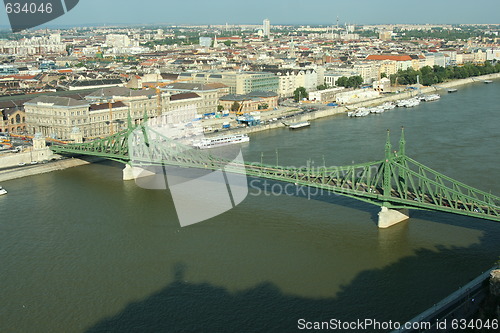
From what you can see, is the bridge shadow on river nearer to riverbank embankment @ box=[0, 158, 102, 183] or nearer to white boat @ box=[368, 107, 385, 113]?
riverbank embankment @ box=[0, 158, 102, 183]

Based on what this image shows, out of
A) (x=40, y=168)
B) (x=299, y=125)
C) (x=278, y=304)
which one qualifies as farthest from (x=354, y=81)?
(x=278, y=304)

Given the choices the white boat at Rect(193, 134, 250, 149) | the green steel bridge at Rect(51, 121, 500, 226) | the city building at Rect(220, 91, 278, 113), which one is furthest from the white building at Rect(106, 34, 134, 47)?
the green steel bridge at Rect(51, 121, 500, 226)

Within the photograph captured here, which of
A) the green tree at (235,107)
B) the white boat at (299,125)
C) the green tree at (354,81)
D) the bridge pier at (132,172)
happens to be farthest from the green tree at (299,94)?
the bridge pier at (132,172)

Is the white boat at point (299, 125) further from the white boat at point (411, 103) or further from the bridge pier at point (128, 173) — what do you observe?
the bridge pier at point (128, 173)

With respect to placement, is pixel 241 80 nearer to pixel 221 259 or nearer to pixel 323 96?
pixel 323 96

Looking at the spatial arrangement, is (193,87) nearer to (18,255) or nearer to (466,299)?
(18,255)

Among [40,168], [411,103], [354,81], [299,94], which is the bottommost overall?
[40,168]
